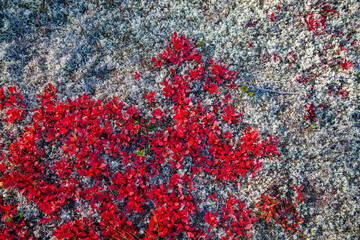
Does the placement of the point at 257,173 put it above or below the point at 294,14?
below

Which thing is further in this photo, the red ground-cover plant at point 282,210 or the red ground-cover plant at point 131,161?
the red ground-cover plant at point 282,210

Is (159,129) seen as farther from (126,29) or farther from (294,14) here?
(294,14)

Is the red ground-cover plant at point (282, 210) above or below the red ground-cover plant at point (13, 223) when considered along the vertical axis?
above

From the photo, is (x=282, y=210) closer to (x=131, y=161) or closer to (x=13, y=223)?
(x=131, y=161)

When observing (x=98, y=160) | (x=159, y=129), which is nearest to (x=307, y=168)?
(x=159, y=129)

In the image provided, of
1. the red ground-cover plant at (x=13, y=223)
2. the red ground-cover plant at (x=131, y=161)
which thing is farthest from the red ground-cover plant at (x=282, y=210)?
the red ground-cover plant at (x=13, y=223)

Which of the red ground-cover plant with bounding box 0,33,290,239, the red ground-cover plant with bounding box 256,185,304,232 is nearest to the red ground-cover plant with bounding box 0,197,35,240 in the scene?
the red ground-cover plant with bounding box 0,33,290,239

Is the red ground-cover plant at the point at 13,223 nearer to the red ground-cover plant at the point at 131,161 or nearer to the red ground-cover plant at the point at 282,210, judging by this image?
the red ground-cover plant at the point at 131,161

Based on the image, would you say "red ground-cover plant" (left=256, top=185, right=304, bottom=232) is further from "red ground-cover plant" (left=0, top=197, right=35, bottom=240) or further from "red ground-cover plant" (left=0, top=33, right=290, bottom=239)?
"red ground-cover plant" (left=0, top=197, right=35, bottom=240)

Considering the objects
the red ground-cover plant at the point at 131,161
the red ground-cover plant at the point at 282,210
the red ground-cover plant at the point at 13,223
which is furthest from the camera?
the red ground-cover plant at the point at 282,210
